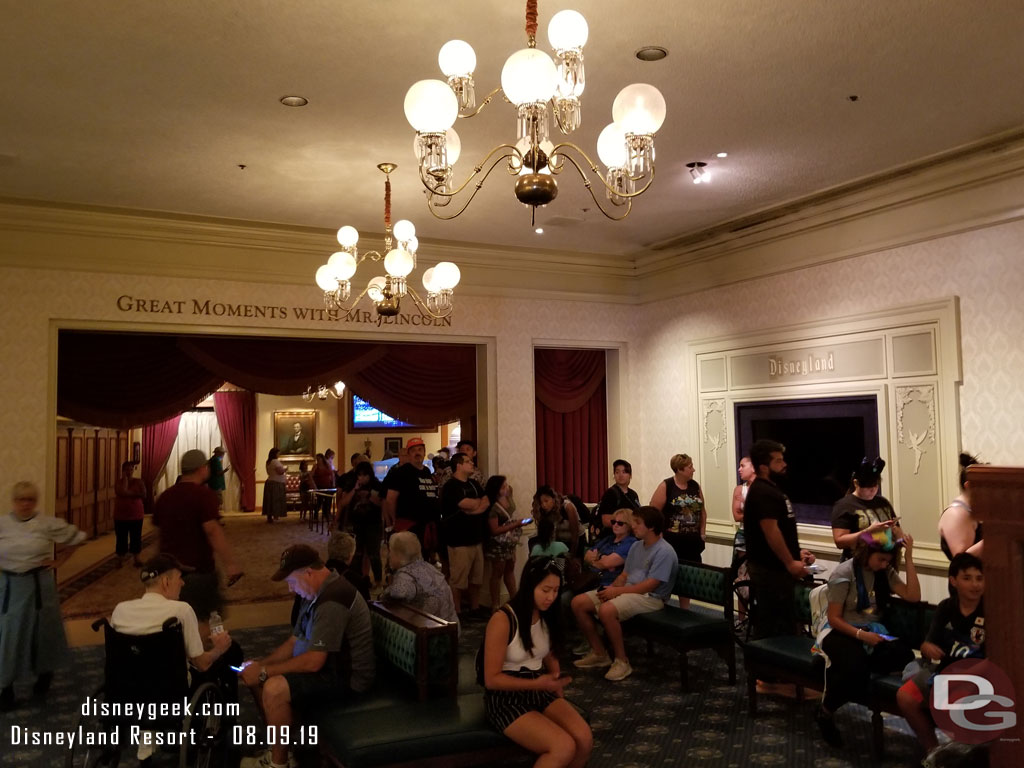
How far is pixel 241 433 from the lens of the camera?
1900 centimetres

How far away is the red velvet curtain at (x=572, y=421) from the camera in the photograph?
9.56m

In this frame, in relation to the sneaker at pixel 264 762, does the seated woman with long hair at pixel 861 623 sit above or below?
above

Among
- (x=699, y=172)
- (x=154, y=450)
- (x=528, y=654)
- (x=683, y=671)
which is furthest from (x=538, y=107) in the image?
(x=154, y=450)

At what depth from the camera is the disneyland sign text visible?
281 inches

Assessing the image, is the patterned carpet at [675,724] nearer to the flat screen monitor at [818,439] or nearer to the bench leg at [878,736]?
the bench leg at [878,736]

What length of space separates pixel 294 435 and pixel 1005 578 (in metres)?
18.7

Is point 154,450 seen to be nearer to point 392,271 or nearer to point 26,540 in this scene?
point 26,540

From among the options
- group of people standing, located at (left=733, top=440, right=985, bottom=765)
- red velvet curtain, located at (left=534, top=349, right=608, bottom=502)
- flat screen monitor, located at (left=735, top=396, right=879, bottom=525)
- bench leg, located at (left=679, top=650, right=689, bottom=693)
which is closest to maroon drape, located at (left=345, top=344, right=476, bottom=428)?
red velvet curtain, located at (left=534, top=349, right=608, bottom=502)

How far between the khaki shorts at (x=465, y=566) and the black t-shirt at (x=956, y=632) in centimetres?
439

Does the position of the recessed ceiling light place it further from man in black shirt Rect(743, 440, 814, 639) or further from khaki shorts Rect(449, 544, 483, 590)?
khaki shorts Rect(449, 544, 483, 590)

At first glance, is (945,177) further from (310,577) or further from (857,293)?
(310,577)

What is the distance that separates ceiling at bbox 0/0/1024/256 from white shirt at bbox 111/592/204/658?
2666mm

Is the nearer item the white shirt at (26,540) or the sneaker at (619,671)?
the white shirt at (26,540)

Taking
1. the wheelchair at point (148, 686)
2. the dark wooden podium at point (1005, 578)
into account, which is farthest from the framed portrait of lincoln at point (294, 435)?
the dark wooden podium at point (1005, 578)
